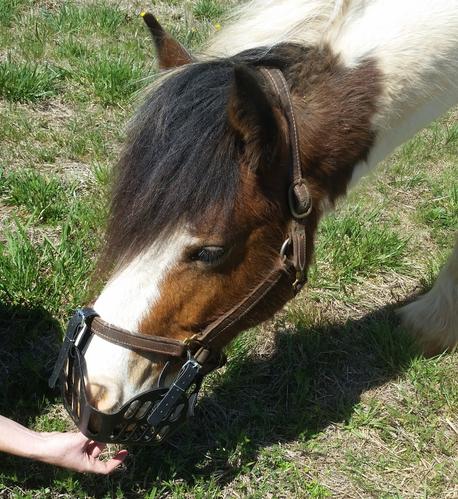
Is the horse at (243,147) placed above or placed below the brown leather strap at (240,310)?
above

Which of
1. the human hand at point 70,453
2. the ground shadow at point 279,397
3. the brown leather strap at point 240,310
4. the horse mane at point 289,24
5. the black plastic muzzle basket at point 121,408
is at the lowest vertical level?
the ground shadow at point 279,397

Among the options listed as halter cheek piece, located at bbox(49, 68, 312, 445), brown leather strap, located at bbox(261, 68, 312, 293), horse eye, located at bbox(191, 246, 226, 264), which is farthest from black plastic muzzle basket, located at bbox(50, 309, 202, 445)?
brown leather strap, located at bbox(261, 68, 312, 293)

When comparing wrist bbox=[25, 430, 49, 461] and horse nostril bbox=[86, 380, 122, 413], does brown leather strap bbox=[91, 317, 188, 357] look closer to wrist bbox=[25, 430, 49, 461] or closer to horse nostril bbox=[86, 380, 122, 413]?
horse nostril bbox=[86, 380, 122, 413]

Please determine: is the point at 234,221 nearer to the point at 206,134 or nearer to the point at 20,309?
the point at 206,134

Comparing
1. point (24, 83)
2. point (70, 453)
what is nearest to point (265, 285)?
point (70, 453)

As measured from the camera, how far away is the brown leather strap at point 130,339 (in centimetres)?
175

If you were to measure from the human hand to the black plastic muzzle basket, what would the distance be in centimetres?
20

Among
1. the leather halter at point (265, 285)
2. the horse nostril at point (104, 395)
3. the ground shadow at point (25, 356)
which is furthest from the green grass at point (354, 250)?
the horse nostril at point (104, 395)

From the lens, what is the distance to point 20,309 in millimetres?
2723

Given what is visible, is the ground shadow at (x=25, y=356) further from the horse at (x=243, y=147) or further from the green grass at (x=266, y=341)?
the horse at (x=243, y=147)

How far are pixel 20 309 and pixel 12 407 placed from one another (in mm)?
475

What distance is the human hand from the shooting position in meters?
2.05

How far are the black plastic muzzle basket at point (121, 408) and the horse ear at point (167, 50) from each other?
89 centimetres

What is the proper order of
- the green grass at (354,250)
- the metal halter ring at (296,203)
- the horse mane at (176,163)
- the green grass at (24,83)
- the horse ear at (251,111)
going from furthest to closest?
the green grass at (24,83) → the green grass at (354,250) → the metal halter ring at (296,203) → the horse mane at (176,163) → the horse ear at (251,111)
